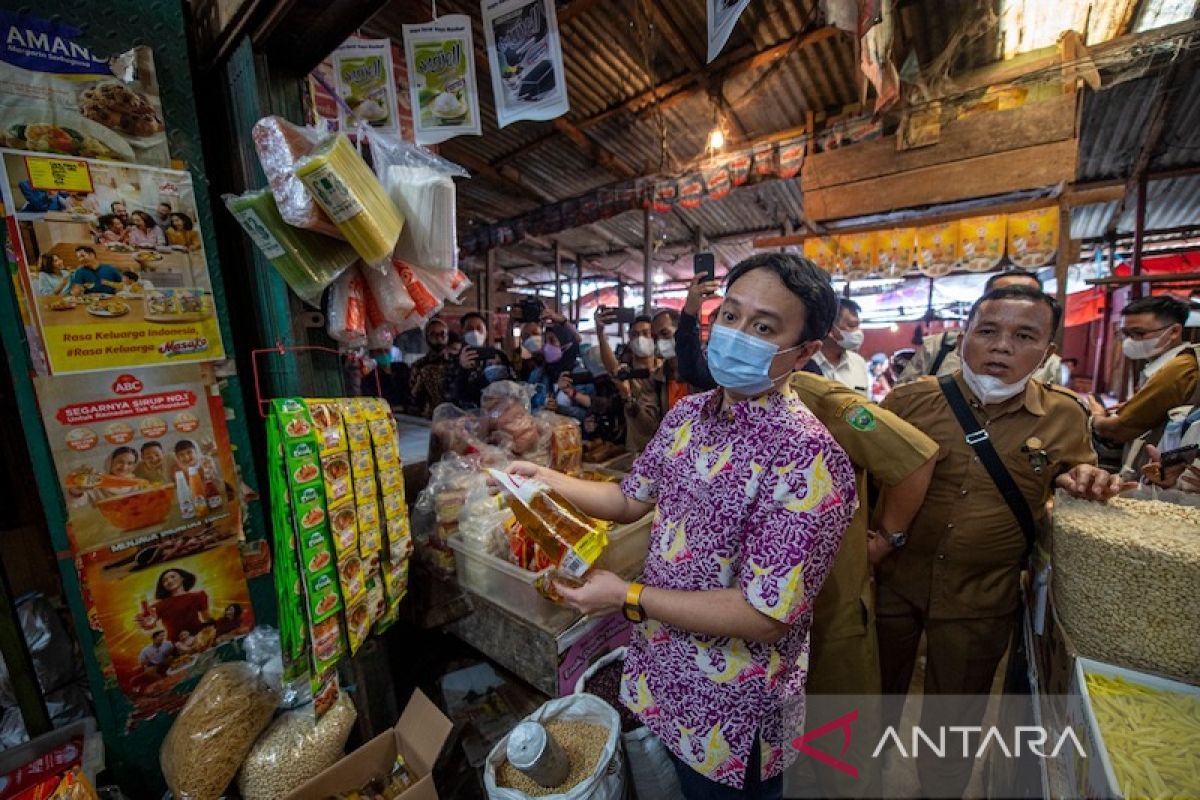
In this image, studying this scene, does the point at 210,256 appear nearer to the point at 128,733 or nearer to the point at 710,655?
the point at 128,733

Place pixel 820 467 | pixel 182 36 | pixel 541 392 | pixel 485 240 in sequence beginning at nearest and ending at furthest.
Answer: pixel 820 467
pixel 182 36
pixel 541 392
pixel 485 240

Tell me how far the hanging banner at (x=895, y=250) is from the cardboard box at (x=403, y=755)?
5852 millimetres

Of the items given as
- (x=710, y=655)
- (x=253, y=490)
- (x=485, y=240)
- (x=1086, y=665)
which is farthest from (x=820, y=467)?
(x=485, y=240)

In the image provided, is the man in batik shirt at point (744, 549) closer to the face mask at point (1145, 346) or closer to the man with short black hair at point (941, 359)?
the man with short black hair at point (941, 359)

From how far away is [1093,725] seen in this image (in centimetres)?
91

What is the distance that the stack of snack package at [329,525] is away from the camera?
151cm

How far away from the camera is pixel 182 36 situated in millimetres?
1729

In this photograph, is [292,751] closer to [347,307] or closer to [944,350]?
[347,307]

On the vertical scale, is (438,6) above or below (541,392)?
above

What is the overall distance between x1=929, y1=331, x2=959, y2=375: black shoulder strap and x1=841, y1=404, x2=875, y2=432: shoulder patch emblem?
6.35 feet

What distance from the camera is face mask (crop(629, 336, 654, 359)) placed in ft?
15.1

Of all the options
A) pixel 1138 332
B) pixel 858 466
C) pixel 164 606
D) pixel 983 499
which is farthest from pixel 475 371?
pixel 1138 332

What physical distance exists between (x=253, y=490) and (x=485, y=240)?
807 cm

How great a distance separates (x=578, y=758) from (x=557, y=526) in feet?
2.82
